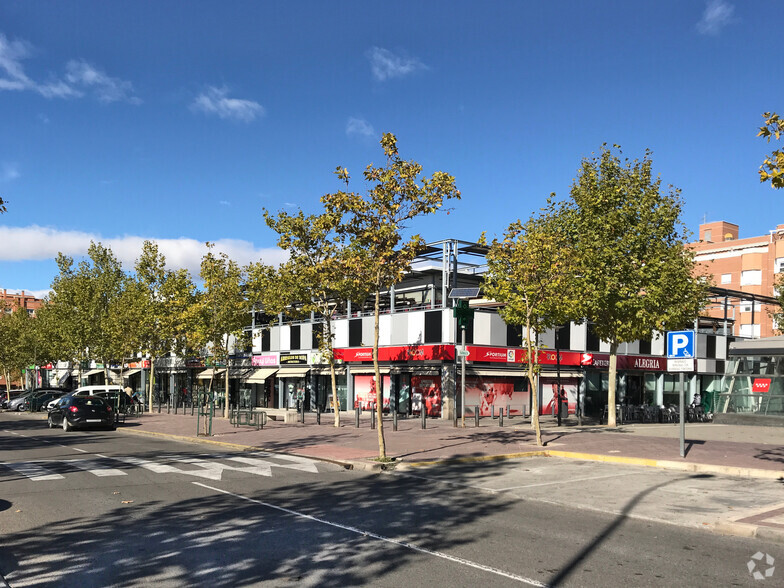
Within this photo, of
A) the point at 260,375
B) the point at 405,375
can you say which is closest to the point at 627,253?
the point at 405,375

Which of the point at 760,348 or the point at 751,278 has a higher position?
the point at 751,278

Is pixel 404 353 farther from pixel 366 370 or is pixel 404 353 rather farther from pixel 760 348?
pixel 760 348

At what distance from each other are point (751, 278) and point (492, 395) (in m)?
54.8

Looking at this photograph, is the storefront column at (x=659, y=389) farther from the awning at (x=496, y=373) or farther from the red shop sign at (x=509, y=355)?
the awning at (x=496, y=373)

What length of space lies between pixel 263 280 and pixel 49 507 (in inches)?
863

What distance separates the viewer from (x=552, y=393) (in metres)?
40.3

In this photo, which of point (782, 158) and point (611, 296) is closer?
point (782, 158)

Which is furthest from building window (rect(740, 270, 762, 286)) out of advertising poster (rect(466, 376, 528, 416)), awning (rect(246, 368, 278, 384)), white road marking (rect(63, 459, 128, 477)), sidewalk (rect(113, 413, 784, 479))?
white road marking (rect(63, 459, 128, 477))

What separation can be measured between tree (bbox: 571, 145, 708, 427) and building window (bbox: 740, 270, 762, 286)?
5450 cm

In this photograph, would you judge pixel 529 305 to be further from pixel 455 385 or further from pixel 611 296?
pixel 455 385

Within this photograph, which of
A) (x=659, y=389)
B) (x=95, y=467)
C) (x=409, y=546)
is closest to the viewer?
(x=409, y=546)

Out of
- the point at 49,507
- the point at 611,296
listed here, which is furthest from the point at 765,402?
the point at 49,507

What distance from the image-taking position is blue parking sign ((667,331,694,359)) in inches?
677

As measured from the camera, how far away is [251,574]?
7105mm
